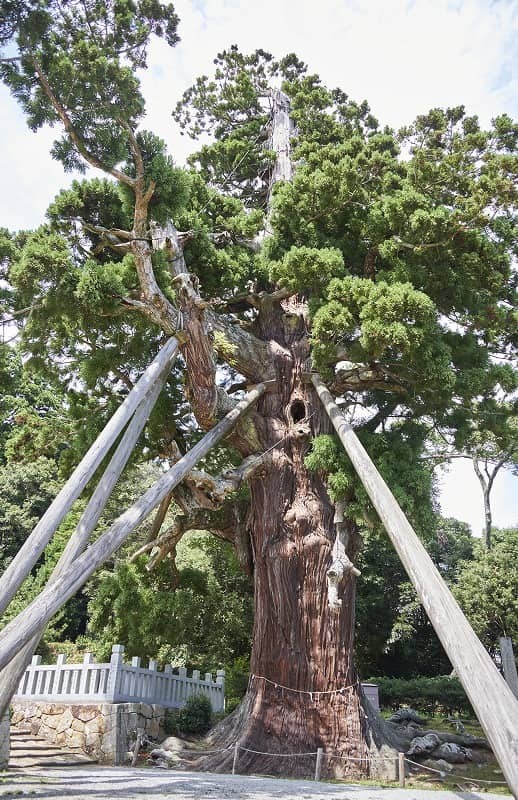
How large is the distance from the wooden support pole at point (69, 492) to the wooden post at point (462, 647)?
243cm

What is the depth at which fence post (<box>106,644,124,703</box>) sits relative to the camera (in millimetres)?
7724

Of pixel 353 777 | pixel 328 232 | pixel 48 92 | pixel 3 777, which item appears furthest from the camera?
pixel 328 232

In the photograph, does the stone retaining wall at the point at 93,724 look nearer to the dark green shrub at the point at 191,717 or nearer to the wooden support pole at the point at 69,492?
the dark green shrub at the point at 191,717

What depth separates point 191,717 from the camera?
8758 mm

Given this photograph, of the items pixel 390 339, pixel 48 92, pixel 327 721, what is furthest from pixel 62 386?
pixel 327 721

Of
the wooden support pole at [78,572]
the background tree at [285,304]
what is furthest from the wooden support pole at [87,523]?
the background tree at [285,304]

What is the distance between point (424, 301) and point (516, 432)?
2709 mm

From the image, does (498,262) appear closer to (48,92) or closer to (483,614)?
(48,92)

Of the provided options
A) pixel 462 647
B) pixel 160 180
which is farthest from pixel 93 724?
pixel 160 180

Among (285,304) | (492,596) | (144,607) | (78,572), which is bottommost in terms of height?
(78,572)

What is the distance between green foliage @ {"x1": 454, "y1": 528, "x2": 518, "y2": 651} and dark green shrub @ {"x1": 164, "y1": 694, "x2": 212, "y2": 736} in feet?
24.2

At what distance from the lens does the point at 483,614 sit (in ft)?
45.9

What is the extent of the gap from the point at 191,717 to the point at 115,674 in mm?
1645

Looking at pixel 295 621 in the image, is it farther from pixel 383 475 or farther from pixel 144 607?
pixel 144 607
